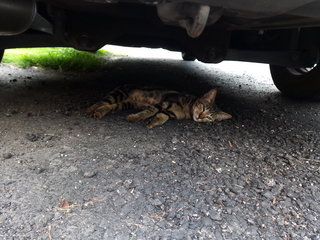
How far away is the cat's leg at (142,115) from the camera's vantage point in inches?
97.5

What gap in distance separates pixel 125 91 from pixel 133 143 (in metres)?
1.10

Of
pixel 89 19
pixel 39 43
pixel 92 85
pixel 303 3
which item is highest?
pixel 303 3

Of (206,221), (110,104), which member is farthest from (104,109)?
(206,221)

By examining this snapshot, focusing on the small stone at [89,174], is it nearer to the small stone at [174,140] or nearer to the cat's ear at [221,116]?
the small stone at [174,140]

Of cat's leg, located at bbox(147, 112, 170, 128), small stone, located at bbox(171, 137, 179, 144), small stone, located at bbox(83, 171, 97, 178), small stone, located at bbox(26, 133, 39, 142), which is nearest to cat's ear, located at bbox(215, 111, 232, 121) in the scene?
cat's leg, located at bbox(147, 112, 170, 128)

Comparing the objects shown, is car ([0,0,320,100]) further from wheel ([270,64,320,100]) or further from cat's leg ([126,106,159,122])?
cat's leg ([126,106,159,122])

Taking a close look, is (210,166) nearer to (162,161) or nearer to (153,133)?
(162,161)

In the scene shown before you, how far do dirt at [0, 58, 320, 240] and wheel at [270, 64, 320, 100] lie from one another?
0.48 meters

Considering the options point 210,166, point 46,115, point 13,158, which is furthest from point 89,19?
point 210,166

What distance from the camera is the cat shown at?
2531 mm

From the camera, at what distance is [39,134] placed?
2061 millimetres

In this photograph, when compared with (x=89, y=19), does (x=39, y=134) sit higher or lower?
lower

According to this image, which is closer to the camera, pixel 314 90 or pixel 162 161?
pixel 162 161

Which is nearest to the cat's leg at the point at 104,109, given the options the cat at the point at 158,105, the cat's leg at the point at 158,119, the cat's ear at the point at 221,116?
the cat at the point at 158,105
